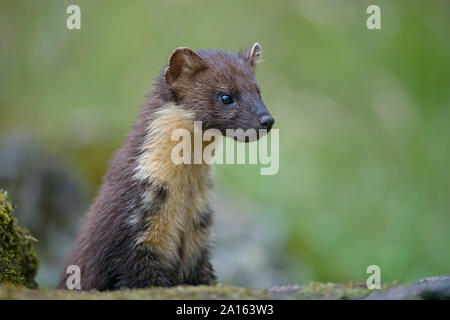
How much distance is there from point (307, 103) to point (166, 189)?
5.15 metres

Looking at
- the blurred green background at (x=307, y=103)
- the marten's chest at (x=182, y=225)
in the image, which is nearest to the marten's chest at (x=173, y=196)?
the marten's chest at (x=182, y=225)

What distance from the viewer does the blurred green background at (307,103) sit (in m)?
7.33

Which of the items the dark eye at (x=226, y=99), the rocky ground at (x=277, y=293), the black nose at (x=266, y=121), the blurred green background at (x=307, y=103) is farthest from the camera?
the blurred green background at (x=307, y=103)

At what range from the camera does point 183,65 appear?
417 centimetres

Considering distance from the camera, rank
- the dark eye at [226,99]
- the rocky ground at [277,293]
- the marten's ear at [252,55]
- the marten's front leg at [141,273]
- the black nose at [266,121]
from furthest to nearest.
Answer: the marten's ear at [252,55], the dark eye at [226,99], the black nose at [266,121], the marten's front leg at [141,273], the rocky ground at [277,293]

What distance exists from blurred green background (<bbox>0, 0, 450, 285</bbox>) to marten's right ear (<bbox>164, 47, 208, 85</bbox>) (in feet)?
11.1

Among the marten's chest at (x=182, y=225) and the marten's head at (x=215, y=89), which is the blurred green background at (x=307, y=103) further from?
the marten's head at (x=215, y=89)

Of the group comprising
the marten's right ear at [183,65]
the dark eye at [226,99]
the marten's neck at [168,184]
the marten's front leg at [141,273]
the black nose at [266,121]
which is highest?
the marten's right ear at [183,65]

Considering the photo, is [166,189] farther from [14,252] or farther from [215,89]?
[14,252]

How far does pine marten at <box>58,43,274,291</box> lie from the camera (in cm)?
384

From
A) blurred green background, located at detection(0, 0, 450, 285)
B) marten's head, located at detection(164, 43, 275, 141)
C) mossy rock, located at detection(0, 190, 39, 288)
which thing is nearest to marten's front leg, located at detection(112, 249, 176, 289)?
mossy rock, located at detection(0, 190, 39, 288)

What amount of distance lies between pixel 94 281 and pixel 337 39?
19.6 feet

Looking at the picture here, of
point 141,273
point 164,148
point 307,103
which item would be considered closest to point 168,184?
point 164,148

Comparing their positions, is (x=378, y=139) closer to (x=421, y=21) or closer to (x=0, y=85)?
(x=421, y=21)
